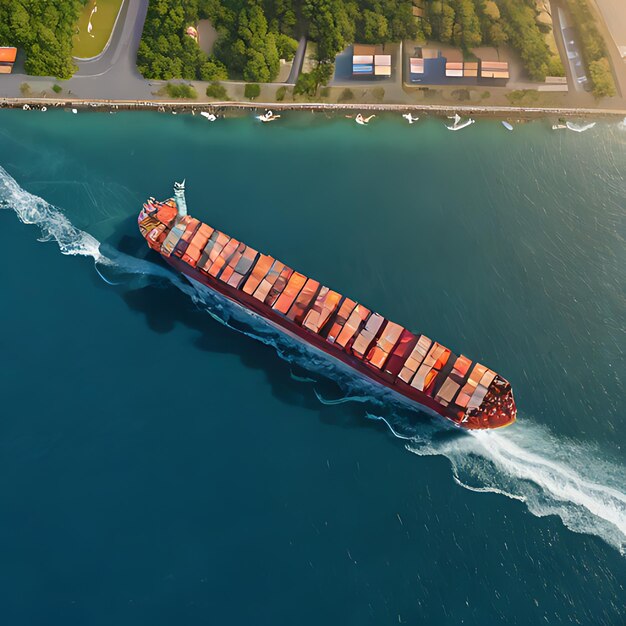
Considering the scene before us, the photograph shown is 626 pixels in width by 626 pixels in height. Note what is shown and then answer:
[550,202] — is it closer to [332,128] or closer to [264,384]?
[332,128]

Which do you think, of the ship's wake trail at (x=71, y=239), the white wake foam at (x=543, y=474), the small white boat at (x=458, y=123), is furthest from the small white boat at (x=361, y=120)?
the white wake foam at (x=543, y=474)

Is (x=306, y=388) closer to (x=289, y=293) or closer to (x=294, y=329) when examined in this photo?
(x=294, y=329)

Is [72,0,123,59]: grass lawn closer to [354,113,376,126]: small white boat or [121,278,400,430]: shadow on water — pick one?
[121,278,400,430]: shadow on water

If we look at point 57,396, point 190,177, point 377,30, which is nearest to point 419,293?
point 190,177

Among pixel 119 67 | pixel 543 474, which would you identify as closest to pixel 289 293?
pixel 543 474

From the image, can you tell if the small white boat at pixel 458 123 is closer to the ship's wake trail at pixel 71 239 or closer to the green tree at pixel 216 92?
the green tree at pixel 216 92
